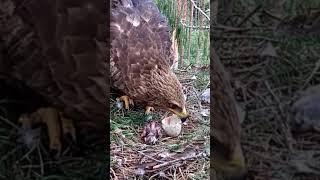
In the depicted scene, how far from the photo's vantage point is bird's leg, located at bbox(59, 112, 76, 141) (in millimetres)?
1027

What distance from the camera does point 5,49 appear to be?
98 cm

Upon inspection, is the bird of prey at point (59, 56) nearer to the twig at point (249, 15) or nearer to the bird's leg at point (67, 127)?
the bird's leg at point (67, 127)

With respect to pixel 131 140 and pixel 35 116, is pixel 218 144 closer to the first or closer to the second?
pixel 131 140

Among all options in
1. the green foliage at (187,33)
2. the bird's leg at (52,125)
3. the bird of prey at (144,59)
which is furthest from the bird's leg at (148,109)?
the bird's leg at (52,125)

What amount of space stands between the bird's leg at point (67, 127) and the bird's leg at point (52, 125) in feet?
0.04

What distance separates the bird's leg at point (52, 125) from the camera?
1.01m

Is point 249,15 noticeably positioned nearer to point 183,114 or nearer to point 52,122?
point 183,114

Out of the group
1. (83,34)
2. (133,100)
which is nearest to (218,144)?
(133,100)

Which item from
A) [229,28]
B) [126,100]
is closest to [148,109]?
[126,100]

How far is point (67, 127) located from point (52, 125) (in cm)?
4

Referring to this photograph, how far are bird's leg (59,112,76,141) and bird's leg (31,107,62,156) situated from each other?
0.5 inches

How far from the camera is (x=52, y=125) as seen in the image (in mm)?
1020

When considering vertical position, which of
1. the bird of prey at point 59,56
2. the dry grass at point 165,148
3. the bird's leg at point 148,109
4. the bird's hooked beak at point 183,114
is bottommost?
the dry grass at point 165,148

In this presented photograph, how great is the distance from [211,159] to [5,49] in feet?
1.88
